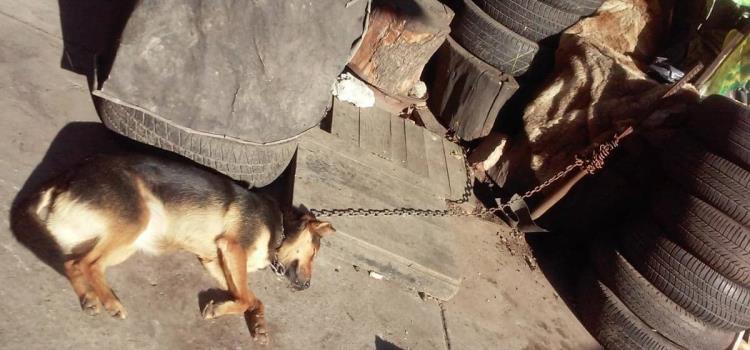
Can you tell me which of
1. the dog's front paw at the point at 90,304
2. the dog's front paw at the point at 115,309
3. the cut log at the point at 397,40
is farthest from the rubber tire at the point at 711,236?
the dog's front paw at the point at 90,304

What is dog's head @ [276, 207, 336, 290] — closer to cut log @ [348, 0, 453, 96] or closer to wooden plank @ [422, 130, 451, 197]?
wooden plank @ [422, 130, 451, 197]

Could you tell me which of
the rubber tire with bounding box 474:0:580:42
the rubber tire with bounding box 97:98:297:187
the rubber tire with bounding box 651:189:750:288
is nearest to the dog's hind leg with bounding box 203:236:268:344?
the rubber tire with bounding box 97:98:297:187

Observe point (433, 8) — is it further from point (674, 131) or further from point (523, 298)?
point (523, 298)

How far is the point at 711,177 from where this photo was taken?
179 inches

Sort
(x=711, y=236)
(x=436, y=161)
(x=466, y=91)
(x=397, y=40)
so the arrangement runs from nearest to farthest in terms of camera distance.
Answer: (x=711, y=236), (x=397, y=40), (x=436, y=161), (x=466, y=91)

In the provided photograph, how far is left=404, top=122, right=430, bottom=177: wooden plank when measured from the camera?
5.45 meters

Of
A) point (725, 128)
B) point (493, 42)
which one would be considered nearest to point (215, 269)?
point (493, 42)

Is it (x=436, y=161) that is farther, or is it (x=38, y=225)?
(x=436, y=161)

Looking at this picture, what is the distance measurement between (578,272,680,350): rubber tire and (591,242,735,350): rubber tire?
6 cm

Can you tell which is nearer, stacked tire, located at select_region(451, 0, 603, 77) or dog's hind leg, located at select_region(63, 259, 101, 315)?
dog's hind leg, located at select_region(63, 259, 101, 315)

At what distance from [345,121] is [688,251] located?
3033 millimetres

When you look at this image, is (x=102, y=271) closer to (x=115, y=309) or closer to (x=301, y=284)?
(x=115, y=309)

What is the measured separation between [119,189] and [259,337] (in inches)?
45.0

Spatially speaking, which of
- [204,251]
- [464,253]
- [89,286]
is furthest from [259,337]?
[464,253]
